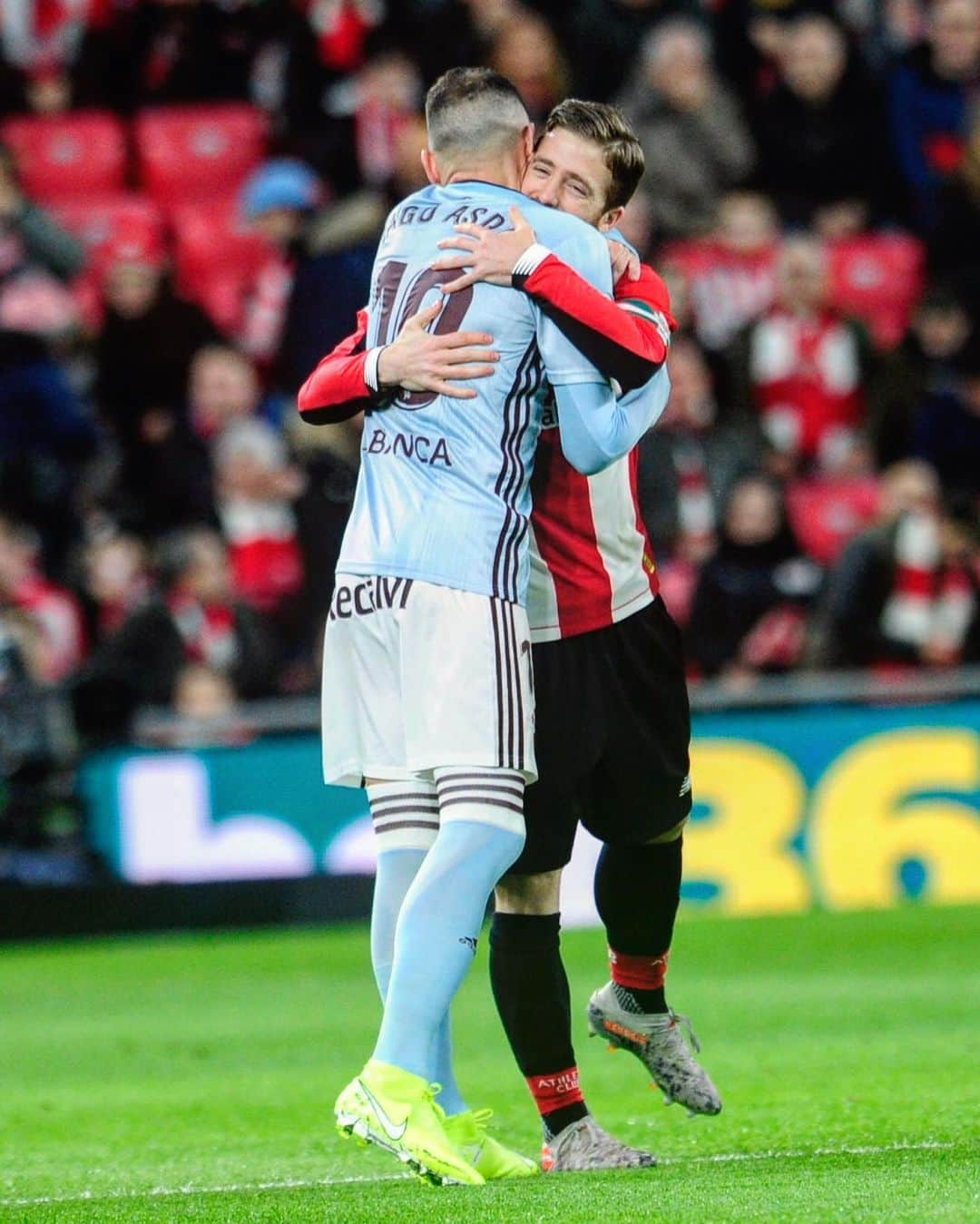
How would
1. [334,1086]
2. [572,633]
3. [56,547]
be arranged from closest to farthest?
[572,633] → [334,1086] → [56,547]

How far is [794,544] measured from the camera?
12680mm

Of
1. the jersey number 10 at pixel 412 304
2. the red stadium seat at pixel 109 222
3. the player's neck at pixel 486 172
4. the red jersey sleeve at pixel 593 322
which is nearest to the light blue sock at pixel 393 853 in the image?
the jersey number 10 at pixel 412 304

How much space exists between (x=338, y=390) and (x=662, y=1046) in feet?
5.62

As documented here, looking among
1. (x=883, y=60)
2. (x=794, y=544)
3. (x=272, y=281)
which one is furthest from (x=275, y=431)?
(x=883, y=60)

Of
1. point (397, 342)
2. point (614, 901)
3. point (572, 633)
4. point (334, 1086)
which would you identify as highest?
point (397, 342)

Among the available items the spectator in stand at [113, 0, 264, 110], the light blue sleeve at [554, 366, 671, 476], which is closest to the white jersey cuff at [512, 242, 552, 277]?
the light blue sleeve at [554, 366, 671, 476]

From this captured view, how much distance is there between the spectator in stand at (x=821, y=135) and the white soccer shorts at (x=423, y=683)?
10.6 metres

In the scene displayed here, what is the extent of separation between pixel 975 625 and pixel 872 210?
160 inches

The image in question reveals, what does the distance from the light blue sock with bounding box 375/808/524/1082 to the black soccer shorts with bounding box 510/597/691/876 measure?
0.41m

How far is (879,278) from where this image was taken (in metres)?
15.2

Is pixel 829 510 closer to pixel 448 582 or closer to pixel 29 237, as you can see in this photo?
pixel 29 237

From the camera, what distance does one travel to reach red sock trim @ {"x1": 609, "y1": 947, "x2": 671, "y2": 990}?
18.5 ft

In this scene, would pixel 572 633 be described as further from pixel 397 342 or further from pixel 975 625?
pixel 975 625

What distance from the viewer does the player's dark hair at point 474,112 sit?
494cm
